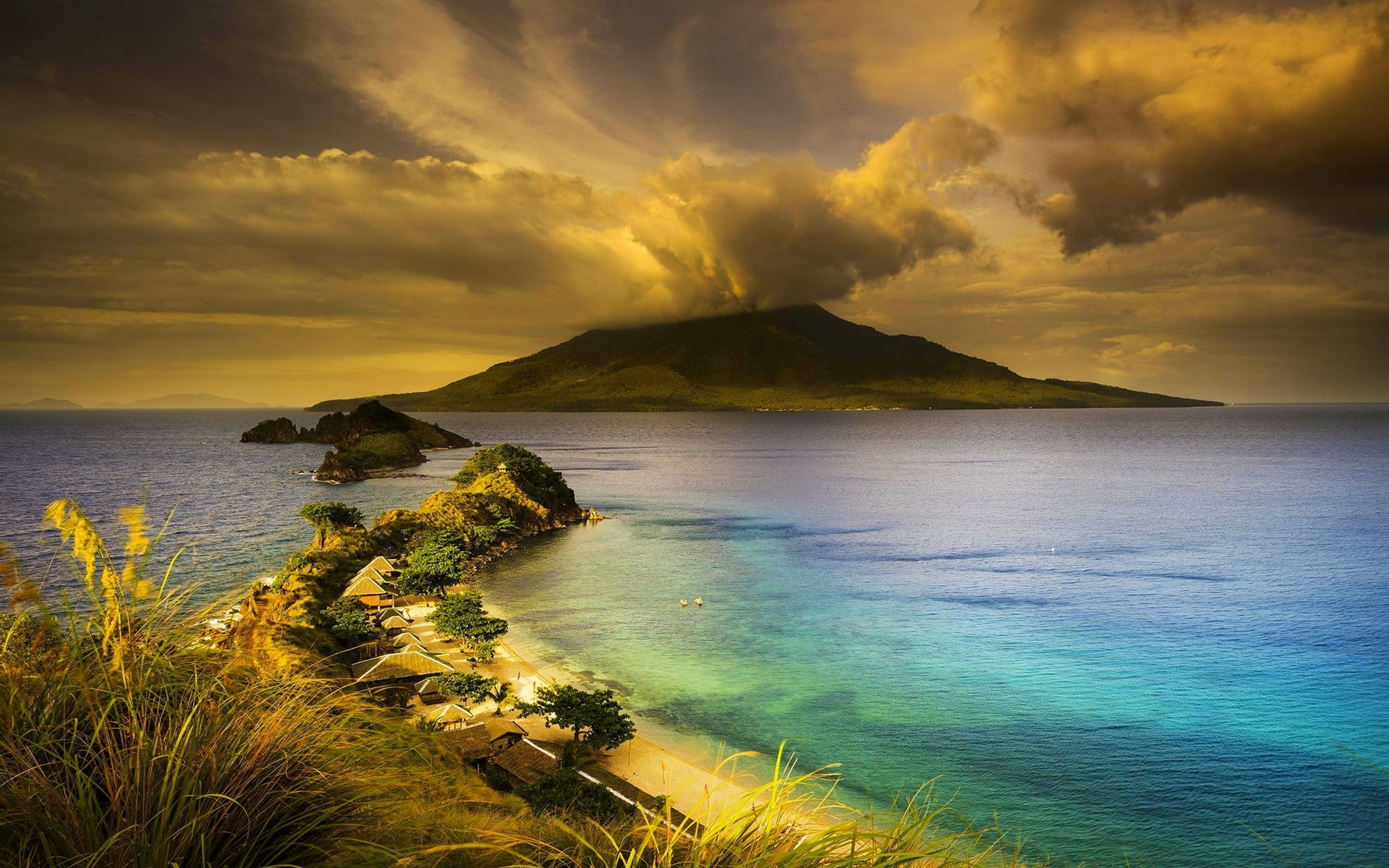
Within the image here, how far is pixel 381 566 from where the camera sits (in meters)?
43.4

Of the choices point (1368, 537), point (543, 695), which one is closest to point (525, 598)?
point (543, 695)

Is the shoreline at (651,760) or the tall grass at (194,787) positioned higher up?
the tall grass at (194,787)

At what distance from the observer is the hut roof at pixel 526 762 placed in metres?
21.7

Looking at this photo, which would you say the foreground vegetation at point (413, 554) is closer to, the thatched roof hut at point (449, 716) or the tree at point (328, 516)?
the tree at point (328, 516)

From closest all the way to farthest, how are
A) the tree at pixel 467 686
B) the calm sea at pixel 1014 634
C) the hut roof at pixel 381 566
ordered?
the calm sea at pixel 1014 634
the tree at pixel 467 686
the hut roof at pixel 381 566

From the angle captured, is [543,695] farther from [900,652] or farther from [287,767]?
[287,767]

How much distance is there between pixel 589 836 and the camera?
5621 mm

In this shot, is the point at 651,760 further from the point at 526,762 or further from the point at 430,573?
the point at 430,573

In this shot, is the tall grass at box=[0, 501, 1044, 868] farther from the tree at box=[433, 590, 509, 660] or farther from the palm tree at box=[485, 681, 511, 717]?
the tree at box=[433, 590, 509, 660]

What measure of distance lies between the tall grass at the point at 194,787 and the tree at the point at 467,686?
22.4 m

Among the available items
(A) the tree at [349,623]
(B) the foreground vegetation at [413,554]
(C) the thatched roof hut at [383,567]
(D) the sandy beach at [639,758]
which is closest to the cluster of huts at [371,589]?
(C) the thatched roof hut at [383,567]

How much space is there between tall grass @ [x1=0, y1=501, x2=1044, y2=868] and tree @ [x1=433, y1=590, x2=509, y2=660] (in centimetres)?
2842

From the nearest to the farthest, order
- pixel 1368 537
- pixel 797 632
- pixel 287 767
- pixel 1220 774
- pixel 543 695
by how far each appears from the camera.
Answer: pixel 287 767
pixel 1220 774
pixel 543 695
pixel 797 632
pixel 1368 537

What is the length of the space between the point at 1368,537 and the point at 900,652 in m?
56.3
